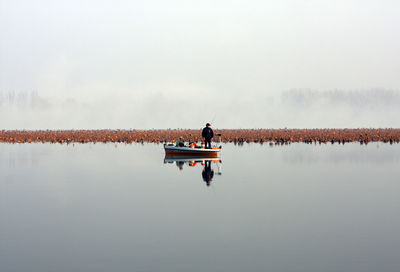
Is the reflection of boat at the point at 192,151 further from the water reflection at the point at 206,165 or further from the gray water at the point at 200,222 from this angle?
the gray water at the point at 200,222

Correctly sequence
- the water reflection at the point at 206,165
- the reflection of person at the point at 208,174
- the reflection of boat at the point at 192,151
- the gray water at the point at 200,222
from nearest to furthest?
the gray water at the point at 200,222, the reflection of person at the point at 208,174, the water reflection at the point at 206,165, the reflection of boat at the point at 192,151

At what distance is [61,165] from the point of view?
41.3 metres

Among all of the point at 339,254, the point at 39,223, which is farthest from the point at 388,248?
the point at 39,223

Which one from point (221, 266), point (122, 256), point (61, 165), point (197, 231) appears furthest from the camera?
point (61, 165)

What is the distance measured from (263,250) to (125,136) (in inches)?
3057

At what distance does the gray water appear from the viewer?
43.2 feet

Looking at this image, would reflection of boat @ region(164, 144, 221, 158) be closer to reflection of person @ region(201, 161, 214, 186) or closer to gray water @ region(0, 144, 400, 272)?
reflection of person @ region(201, 161, 214, 186)

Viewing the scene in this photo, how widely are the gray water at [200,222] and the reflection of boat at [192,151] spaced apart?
40.4 feet

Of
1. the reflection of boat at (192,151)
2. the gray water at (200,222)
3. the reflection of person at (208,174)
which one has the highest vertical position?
the reflection of boat at (192,151)

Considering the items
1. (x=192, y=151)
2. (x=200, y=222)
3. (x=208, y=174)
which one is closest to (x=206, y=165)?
(x=192, y=151)

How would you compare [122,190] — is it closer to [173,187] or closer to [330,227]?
[173,187]

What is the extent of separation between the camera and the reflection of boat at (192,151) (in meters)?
46.6

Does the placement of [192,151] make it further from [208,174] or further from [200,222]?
A: [200,222]

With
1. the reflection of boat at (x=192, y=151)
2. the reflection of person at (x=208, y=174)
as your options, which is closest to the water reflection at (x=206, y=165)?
the reflection of person at (x=208, y=174)
